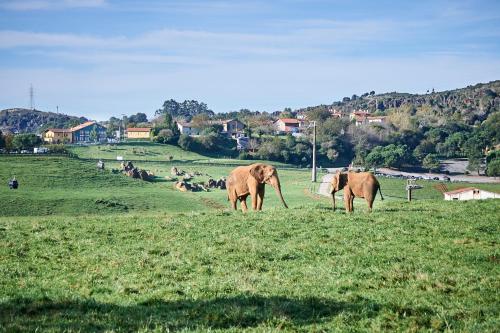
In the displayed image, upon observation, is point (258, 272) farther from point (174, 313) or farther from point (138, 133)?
point (138, 133)

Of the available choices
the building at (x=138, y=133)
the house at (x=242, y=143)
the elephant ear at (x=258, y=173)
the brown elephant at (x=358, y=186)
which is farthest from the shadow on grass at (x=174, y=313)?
the building at (x=138, y=133)

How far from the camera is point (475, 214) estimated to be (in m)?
24.3

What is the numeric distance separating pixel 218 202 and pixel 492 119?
13663 cm

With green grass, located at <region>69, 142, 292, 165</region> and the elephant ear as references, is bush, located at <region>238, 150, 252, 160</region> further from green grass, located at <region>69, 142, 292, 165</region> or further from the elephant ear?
the elephant ear

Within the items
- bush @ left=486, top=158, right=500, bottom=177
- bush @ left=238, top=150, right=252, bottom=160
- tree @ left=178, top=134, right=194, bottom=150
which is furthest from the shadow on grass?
tree @ left=178, top=134, right=194, bottom=150

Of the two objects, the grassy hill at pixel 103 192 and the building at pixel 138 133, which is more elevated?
the building at pixel 138 133

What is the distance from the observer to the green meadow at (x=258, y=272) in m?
10.2

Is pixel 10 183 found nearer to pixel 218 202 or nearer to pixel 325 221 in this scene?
pixel 218 202

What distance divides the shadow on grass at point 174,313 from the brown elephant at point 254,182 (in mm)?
17482

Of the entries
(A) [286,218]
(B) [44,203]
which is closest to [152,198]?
(B) [44,203]

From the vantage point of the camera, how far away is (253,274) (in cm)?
1385

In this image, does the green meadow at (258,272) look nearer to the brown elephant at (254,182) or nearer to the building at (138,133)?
the brown elephant at (254,182)

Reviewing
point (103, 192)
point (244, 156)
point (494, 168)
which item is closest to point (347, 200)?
point (103, 192)

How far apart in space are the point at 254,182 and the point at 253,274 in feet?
52.2
